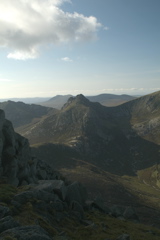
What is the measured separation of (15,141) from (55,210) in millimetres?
27046

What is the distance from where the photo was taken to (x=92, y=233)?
1118 inches

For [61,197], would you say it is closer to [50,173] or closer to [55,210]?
[55,210]

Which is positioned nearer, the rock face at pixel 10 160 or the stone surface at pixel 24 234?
the stone surface at pixel 24 234

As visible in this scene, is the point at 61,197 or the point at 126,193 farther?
the point at 126,193

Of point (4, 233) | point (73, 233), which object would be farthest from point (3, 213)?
point (73, 233)

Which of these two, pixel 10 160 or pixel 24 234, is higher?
pixel 24 234


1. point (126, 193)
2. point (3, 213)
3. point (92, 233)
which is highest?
point (3, 213)

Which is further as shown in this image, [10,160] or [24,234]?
[10,160]

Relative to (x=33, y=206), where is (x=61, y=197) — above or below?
below

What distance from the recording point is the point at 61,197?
36906 mm

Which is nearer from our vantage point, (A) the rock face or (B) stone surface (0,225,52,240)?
(B) stone surface (0,225,52,240)

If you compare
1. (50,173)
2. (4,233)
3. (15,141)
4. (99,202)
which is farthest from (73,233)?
(50,173)

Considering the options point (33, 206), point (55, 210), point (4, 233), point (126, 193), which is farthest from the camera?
point (126, 193)

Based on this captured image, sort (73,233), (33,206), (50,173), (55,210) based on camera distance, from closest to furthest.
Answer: (73,233), (33,206), (55,210), (50,173)
